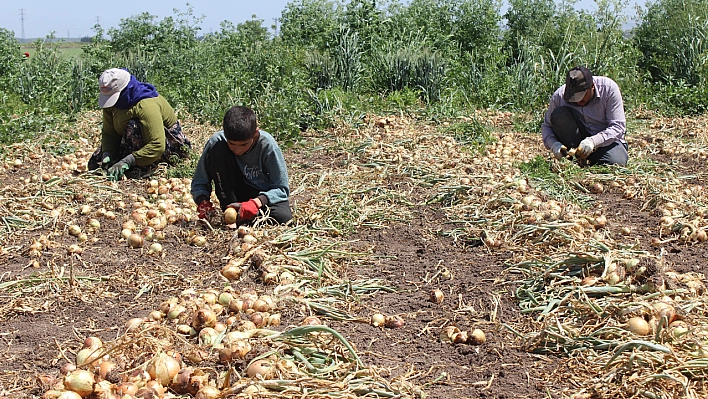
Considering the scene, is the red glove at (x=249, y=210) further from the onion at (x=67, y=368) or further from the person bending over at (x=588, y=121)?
the person bending over at (x=588, y=121)

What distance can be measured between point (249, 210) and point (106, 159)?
1.96 meters

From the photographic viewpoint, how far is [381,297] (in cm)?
325

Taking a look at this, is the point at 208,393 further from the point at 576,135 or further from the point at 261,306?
the point at 576,135

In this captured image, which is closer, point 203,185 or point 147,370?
point 147,370

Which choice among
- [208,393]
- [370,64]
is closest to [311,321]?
[208,393]

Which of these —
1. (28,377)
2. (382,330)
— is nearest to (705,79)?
(382,330)

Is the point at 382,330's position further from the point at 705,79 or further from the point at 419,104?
the point at 705,79


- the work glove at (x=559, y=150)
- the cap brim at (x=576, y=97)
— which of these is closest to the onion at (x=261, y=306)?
the work glove at (x=559, y=150)

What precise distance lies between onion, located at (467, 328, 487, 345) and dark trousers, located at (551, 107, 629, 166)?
298 cm

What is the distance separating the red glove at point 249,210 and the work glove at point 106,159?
188 cm

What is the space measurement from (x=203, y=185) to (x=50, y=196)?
124 centimetres

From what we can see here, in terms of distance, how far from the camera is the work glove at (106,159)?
17.2 ft

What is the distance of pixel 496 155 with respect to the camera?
19.2 feet

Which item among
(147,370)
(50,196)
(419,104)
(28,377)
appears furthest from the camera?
(419,104)
